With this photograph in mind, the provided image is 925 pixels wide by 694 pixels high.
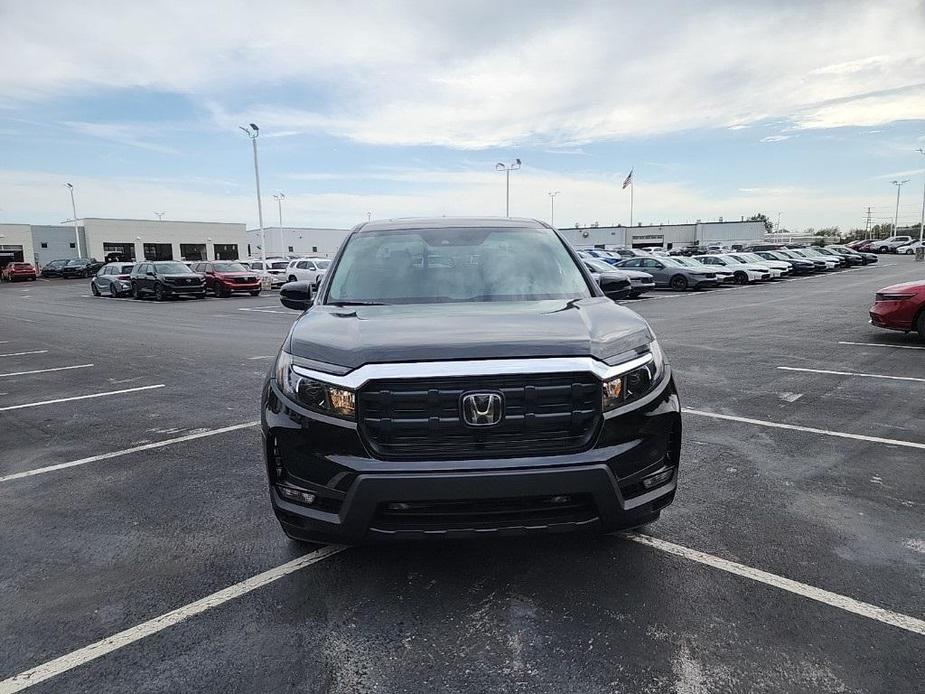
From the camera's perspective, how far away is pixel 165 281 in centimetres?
2634

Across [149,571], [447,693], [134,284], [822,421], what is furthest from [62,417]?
[134,284]

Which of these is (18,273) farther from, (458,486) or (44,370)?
(458,486)

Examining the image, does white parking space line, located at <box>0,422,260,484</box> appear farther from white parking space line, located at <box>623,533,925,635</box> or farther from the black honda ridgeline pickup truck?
white parking space line, located at <box>623,533,925,635</box>

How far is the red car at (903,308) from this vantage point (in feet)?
32.4

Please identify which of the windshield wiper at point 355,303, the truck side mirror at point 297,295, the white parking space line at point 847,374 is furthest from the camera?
the white parking space line at point 847,374

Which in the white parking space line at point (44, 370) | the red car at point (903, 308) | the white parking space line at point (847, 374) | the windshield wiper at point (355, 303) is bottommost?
the white parking space line at point (44, 370)

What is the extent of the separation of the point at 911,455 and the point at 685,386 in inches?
107

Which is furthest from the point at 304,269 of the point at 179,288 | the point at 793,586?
the point at 793,586

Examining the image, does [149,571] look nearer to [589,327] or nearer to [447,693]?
[447,693]

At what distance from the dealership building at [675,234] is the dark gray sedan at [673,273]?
67772mm

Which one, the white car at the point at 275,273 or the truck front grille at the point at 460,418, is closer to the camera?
the truck front grille at the point at 460,418

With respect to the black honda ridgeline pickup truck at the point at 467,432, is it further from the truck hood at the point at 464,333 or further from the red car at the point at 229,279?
the red car at the point at 229,279

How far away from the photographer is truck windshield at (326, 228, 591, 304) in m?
3.80

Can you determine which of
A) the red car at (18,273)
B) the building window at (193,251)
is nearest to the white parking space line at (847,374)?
the red car at (18,273)
